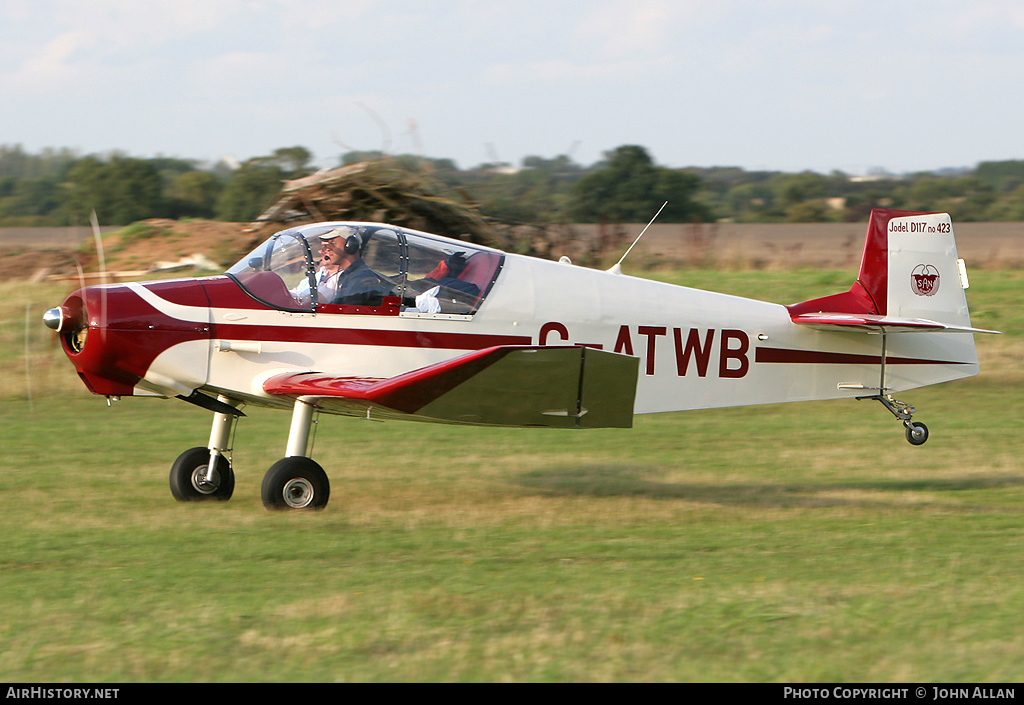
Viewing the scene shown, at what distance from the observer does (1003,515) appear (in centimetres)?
762

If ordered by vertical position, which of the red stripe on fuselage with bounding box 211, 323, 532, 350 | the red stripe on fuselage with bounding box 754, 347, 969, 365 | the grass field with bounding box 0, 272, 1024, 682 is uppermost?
the red stripe on fuselage with bounding box 754, 347, 969, 365

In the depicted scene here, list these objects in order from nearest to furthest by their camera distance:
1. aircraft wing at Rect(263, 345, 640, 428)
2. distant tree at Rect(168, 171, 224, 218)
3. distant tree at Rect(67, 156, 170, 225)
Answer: aircraft wing at Rect(263, 345, 640, 428), distant tree at Rect(67, 156, 170, 225), distant tree at Rect(168, 171, 224, 218)

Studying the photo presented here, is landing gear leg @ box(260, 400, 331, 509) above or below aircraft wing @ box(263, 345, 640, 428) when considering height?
below

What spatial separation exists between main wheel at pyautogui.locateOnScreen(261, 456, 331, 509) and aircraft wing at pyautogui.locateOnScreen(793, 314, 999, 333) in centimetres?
404

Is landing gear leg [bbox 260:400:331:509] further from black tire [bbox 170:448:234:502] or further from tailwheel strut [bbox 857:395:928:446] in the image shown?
tailwheel strut [bbox 857:395:928:446]

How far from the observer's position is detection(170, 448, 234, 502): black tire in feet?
25.7

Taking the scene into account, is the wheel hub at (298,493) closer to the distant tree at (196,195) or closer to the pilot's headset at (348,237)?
the pilot's headset at (348,237)

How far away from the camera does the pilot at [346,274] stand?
7.57 metres

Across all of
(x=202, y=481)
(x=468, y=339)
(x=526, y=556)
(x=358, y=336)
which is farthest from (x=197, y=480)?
(x=526, y=556)

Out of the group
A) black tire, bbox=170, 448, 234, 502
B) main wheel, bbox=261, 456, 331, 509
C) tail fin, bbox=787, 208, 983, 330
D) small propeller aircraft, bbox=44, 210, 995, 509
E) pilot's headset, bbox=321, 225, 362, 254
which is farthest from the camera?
tail fin, bbox=787, 208, 983, 330

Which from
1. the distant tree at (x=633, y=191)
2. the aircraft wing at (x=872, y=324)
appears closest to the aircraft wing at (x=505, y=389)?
the aircraft wing at (x=872, y=324)

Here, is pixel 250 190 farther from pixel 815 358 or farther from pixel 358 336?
pixel 815 358

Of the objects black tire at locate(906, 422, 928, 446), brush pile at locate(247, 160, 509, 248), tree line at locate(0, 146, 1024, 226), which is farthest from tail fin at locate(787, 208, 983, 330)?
brush pile at locate(247, 160, 509, 248)
